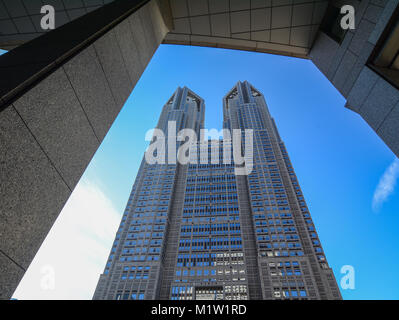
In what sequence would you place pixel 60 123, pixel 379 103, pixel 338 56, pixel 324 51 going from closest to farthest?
1. pixel 60 123
2. pixel 379 103
3. pixel 338 56
4. pixel 324 51

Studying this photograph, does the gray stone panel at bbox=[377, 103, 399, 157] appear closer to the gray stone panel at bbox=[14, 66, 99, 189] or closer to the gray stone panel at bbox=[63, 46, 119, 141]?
the gray stone panel at bbox=[63, 46, 119, 141]

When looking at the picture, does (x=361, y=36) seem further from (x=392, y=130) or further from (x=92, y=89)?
(x=92, y=89)

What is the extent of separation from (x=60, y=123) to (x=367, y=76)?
4.54 metres

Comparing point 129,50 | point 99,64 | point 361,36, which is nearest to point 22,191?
point 99,64

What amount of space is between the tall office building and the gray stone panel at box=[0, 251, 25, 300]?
5701cm

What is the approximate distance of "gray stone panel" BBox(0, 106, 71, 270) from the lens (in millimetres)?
1580

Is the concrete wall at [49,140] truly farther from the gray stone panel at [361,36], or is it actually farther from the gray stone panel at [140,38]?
the gray stone panel at [361,36]

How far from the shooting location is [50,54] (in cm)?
217

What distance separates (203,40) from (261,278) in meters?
57.8

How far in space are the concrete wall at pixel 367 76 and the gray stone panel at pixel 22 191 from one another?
14.4ft

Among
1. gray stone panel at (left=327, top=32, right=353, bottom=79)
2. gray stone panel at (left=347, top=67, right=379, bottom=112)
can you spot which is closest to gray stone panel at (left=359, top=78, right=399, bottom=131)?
gray stone panel at (left=347, top=67, right=379, bottom=112)

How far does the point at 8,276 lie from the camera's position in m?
1.61
